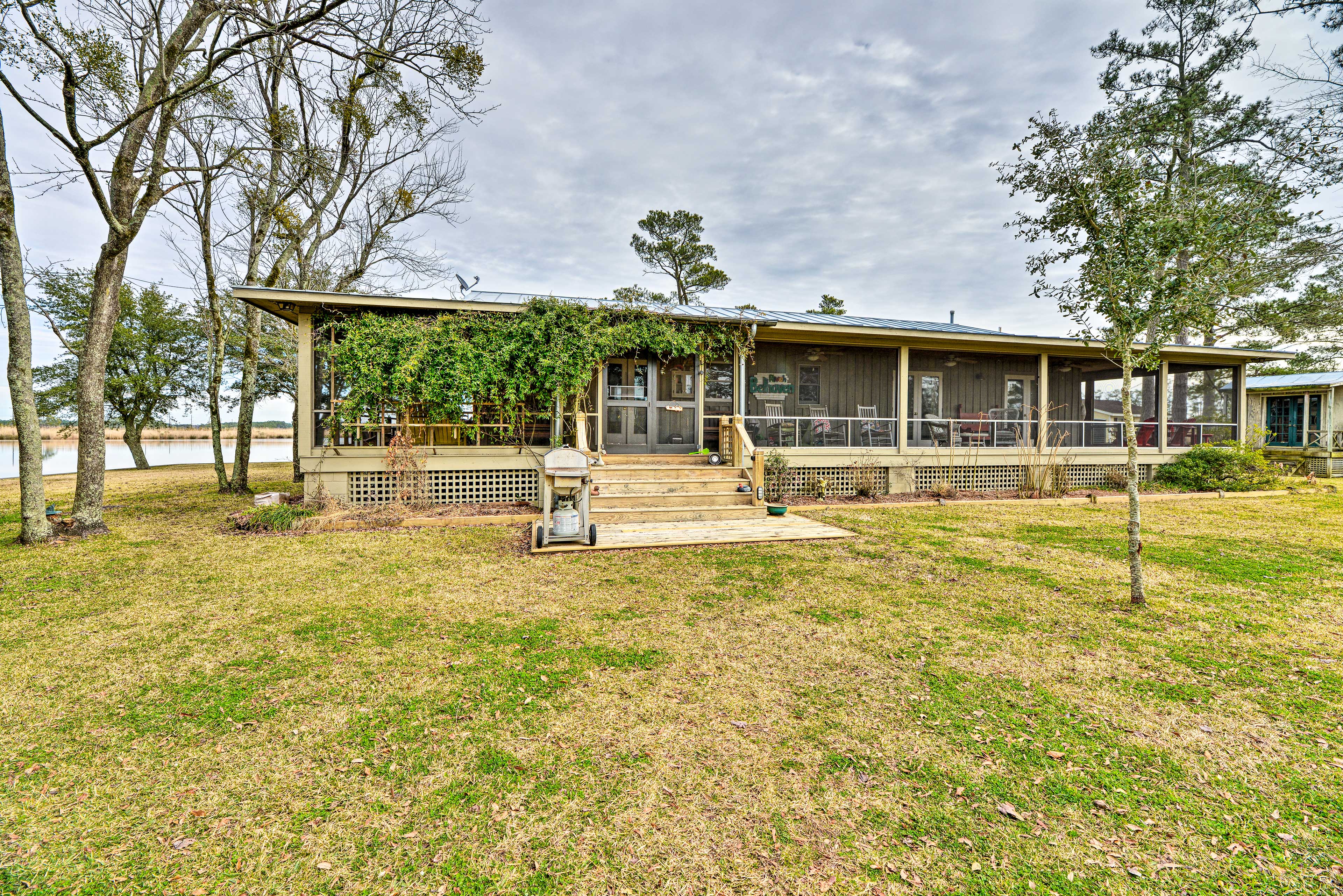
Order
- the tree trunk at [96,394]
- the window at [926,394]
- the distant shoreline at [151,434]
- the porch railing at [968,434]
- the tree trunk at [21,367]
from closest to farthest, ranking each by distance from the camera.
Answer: the tree trunk at [21,367] → the tree trunk at [96,394] → the porch railing at [968,434] → the window at [926,394] → the distant shoreline at [151,434]

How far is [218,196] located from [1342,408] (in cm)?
3014

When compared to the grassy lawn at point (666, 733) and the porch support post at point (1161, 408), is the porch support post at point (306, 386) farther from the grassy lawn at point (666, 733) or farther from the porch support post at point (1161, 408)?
the porch support post at point (1161, 408)

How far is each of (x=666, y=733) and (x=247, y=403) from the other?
1177 cm

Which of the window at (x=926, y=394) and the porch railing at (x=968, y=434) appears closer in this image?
the porch railing at (x=968, y=434)

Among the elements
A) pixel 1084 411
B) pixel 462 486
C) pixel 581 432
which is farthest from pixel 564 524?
pixel 1084 411

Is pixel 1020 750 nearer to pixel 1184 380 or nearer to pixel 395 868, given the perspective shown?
pixel 395 868

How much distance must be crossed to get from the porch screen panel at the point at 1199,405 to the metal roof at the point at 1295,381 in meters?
0.69

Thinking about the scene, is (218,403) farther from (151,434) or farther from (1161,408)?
(1161,408)

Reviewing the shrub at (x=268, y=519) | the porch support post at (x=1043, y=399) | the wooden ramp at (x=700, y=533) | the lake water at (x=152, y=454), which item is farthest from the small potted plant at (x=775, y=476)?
the lake water at (x=152, y=454)

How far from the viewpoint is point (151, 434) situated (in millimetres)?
21609

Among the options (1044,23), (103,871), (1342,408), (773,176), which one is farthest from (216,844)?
(1342,408)

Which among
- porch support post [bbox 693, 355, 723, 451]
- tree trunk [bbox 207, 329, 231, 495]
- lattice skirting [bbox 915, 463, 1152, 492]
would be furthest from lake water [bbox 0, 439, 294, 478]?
lattice skirting [bbox 915, 463, 1152, 492]

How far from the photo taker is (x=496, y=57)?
793cm

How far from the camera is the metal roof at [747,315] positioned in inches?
374
